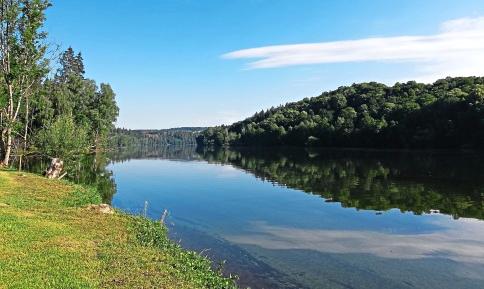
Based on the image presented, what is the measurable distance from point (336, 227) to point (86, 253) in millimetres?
22617

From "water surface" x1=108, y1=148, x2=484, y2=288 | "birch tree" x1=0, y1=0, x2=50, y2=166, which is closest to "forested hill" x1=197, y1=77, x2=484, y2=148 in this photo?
"water surface" x1=108, y1=148, x2=484, y2=288

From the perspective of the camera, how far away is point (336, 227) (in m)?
37.3

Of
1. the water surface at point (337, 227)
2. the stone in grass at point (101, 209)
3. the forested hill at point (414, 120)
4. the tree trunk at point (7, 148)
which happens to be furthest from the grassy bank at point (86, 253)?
the forested hill at point (414, 120)

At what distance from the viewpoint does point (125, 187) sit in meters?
68.9

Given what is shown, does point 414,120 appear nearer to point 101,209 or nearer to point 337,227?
point 337,227

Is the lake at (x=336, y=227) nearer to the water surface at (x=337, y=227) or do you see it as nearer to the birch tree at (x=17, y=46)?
the water surface at (x=337, y=227)

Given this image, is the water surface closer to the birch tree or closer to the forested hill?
the birch tree

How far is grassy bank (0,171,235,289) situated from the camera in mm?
16891

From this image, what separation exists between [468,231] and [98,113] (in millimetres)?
116802

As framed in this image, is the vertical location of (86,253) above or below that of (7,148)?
below

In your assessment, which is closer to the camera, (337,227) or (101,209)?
(101,209)

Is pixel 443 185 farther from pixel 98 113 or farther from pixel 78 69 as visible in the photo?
pixel 78 69

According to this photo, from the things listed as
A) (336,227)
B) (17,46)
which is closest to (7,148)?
(17,46)

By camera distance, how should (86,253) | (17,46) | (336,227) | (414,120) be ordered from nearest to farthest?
(86,253) < (336,227) < (17,46) < (414,120)
